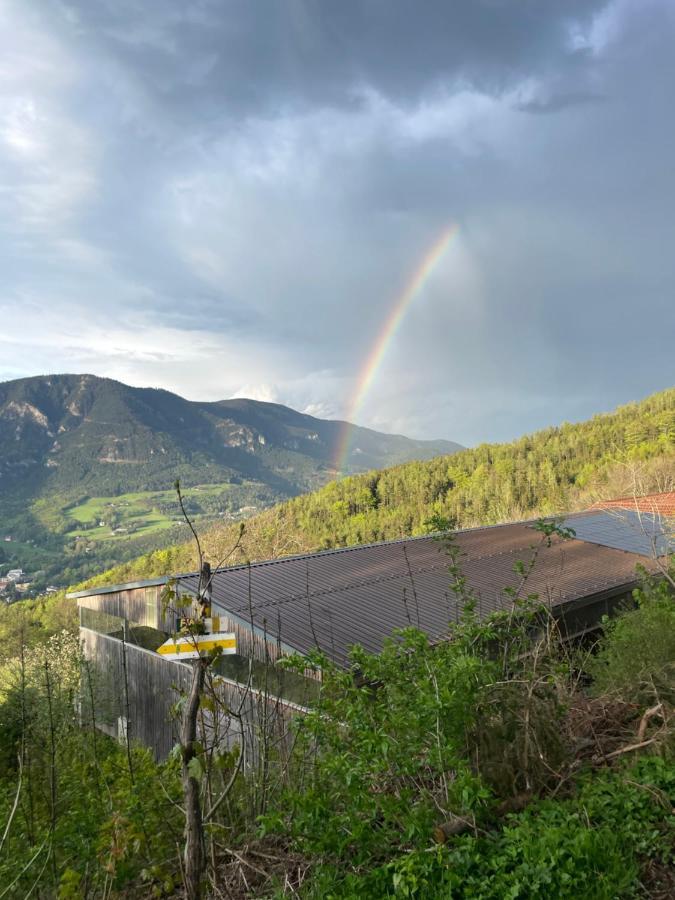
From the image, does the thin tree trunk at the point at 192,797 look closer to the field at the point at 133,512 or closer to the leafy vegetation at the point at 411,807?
the leafy vegetation at the point at 411,807

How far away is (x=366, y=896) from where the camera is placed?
248 centimetres

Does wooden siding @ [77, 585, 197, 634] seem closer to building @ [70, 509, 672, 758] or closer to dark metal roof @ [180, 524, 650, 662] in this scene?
building @ [70, 509, 672, 758]

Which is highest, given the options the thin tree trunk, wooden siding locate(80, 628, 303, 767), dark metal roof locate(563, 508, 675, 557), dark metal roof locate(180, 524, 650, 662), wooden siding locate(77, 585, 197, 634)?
the thin tree trunk

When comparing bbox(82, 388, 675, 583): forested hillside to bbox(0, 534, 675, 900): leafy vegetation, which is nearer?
bbox(0, 534, 675, 900): leafy vegetation

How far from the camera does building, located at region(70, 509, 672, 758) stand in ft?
27.3

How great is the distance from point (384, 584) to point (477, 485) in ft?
177

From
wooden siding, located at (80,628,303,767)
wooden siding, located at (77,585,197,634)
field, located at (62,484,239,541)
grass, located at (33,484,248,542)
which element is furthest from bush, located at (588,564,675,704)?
grass, located at (33,484,248,542)

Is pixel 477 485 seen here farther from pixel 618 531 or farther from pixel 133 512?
pixel 133 512

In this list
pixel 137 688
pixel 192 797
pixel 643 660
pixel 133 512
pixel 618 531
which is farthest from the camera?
pixel 133 512

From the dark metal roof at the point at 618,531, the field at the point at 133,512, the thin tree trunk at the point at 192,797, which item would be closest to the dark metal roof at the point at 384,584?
the dark metal roof at the point at 618,531

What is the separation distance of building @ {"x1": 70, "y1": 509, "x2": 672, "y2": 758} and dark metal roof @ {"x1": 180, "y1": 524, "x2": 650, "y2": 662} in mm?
29

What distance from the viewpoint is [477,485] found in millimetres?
62500

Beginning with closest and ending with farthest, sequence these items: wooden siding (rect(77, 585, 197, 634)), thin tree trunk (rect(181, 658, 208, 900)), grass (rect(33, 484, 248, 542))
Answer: thin tree trunk (rect(181, 658, 208, 900)) → wooden siding (rect(77, 585, 197, 634)) → grass (rect(33, 484, 248, 542))

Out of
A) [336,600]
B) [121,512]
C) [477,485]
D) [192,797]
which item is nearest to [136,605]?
[336,600]
